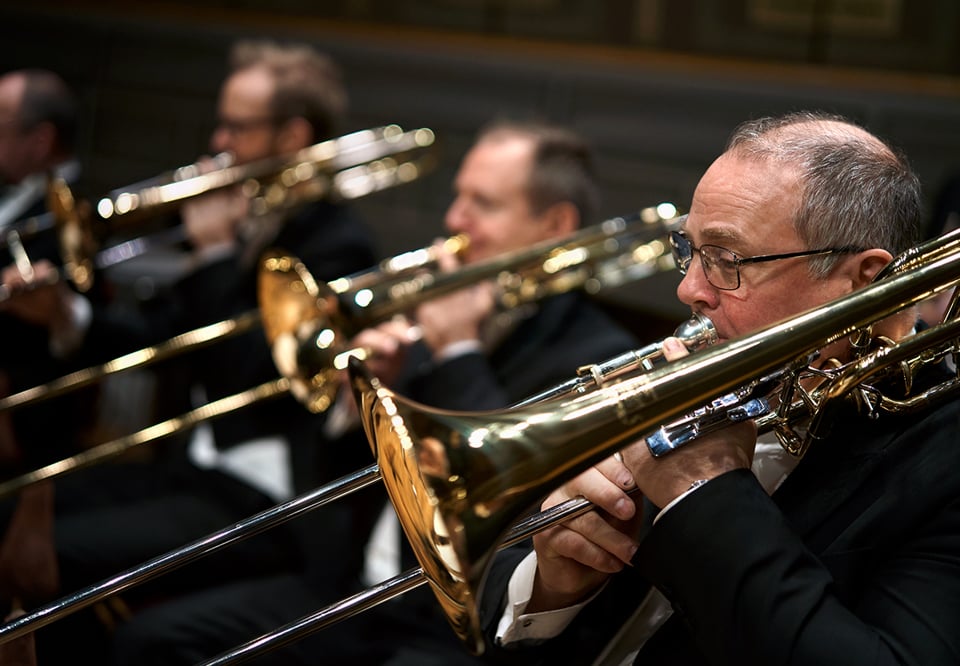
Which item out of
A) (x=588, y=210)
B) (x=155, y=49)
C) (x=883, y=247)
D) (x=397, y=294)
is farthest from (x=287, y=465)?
(x=155, y=49)

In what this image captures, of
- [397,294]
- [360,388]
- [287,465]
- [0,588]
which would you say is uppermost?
[360,388]

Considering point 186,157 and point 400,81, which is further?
point 186,157

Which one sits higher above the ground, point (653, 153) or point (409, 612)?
point (653, 153)

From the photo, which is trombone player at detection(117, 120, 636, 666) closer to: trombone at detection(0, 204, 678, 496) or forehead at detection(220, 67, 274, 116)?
trombone at detection(0, 204, 678, 496)

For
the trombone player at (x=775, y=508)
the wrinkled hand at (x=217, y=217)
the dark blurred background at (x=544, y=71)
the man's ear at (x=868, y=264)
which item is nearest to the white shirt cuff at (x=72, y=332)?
the wrinkled hand at (x=217, y=217)

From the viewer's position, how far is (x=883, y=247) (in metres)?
1.36

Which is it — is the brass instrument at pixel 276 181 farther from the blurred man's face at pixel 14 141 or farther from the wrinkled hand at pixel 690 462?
the wrinkled hand at pixel 690 462

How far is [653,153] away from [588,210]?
1.35 m

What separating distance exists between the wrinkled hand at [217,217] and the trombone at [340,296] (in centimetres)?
70

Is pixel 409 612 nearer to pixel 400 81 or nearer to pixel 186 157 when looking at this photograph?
pixel 400 81

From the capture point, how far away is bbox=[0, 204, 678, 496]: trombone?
2.47 meters

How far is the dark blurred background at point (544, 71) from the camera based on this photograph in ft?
12.4

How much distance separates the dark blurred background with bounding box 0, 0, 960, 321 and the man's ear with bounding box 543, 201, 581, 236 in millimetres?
1130

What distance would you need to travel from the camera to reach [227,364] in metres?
3.03
